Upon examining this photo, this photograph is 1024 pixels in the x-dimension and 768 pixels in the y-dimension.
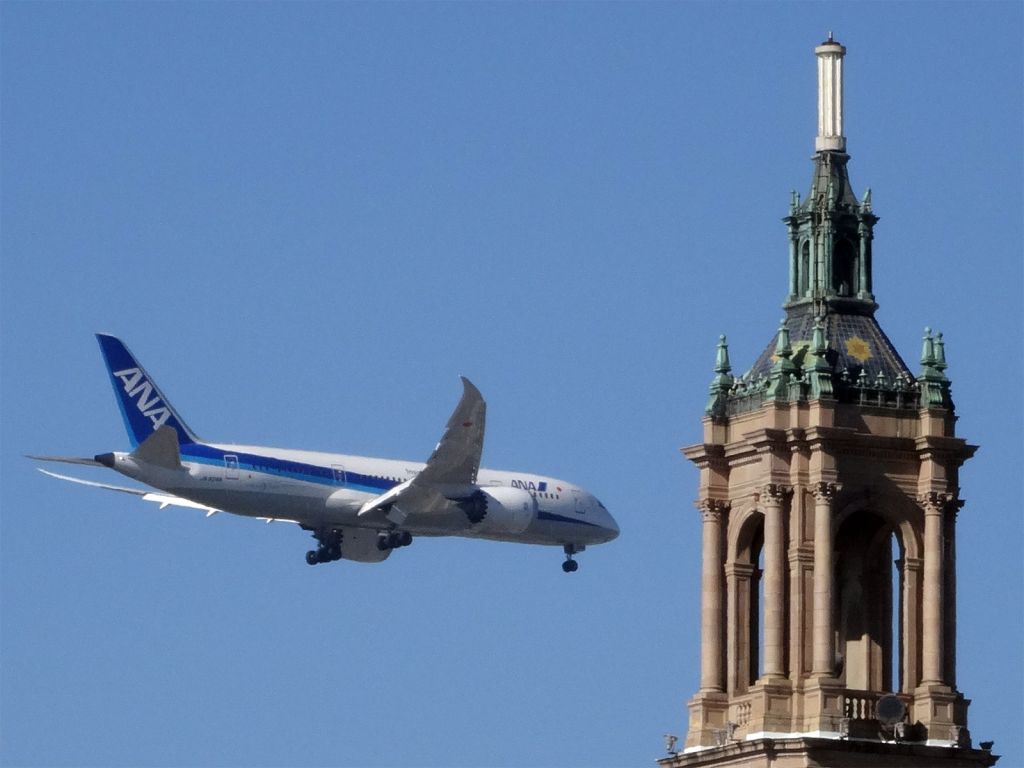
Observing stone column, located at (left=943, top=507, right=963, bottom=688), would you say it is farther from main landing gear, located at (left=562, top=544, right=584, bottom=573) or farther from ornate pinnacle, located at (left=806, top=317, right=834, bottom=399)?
main landing gear, located at (left=562, top=544, right=584, bottom=573)

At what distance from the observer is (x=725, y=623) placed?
111250 mm

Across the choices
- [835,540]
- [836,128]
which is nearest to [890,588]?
[835,540]

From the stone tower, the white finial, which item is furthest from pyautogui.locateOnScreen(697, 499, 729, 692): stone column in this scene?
the white finial

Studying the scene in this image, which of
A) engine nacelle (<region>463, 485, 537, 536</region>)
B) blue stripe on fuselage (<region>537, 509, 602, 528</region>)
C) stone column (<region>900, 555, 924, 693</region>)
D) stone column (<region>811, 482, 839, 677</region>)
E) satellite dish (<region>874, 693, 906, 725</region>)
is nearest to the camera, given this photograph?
satellite dish (<region>874, 693, 906, 725</region>)

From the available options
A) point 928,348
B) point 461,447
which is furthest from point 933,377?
point 461,447

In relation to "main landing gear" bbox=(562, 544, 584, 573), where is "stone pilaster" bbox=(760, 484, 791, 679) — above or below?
below

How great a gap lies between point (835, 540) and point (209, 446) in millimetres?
40657

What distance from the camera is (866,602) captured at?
368 ft

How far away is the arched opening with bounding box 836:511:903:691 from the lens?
11069 cm

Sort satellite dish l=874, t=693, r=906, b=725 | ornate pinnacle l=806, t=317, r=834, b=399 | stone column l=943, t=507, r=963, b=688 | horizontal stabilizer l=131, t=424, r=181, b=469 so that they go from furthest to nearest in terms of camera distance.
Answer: horizontal stabilizer l=131, t=424, r=181, b=469 < ornate pinnacle l=806, t=317, r=834, b=399 < stone column l=943, t=507, r=963, b=688 < satellite dish l=874, t=693, r=906, b=725

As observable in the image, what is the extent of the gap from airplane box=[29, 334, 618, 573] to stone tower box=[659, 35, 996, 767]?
3274 centimetres

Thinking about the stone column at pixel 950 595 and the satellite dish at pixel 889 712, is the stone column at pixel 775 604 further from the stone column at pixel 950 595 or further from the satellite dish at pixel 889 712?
the stone column at pixel 950 595

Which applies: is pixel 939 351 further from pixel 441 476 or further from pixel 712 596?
pixel 441 476

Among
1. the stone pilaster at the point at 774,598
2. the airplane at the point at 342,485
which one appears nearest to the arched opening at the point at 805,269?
the stone pilaster at the point at 774,598
